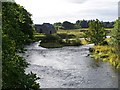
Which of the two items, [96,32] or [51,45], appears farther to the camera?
[51,45]

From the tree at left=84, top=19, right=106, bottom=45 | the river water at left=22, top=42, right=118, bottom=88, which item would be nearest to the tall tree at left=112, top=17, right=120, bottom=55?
the river water at left=22, top=42, right=118, bottom=88

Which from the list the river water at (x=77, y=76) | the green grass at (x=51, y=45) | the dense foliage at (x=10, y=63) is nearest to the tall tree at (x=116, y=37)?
the river water at (x=77, y=76)

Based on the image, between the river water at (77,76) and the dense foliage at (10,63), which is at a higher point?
the dense foliage at (10,63)

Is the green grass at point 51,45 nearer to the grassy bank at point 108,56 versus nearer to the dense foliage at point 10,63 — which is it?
the grassy bank at point 108,56

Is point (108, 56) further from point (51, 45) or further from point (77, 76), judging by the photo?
point (51, 45)

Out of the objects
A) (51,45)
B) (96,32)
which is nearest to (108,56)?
(96,32)

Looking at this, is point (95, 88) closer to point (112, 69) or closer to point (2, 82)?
point (112, 69)

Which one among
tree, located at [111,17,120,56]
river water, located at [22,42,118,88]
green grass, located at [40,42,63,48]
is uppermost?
tree, located at [111,17,120,56]

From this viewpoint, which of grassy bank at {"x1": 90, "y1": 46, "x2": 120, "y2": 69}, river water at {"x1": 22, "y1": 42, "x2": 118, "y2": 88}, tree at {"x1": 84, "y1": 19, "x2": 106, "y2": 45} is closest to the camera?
river water at {"x1": 22, "y1": 42, "x2": 118, "y2": 88}

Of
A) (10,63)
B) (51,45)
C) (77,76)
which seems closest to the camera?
(10,63)

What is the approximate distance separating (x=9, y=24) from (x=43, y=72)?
1130 inches

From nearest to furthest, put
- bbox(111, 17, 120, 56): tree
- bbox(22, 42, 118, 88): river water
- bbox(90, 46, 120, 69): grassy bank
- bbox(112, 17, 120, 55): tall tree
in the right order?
bbox(22, 42, 118, 88): river water, bbox(90, 46, 120, 69): grassy bank, bbox(111, 17, 120, 56): tree, bbox(112, 17, 120, 55): tall tree

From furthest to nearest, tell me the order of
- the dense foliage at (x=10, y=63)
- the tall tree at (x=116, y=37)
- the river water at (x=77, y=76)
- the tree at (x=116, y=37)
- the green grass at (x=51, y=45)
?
1. the green grass at (x=51, y=45)
2. the tall tree at (x=116, y=37)
3. the tree at (x=116, y=37)
4. the river water at (x=77, y=76)
5. the dense foliage at (x=10, y=63)

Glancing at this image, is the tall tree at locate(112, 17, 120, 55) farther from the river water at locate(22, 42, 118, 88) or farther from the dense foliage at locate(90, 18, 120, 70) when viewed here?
the river water at locate(22, 42, 118, 88)
